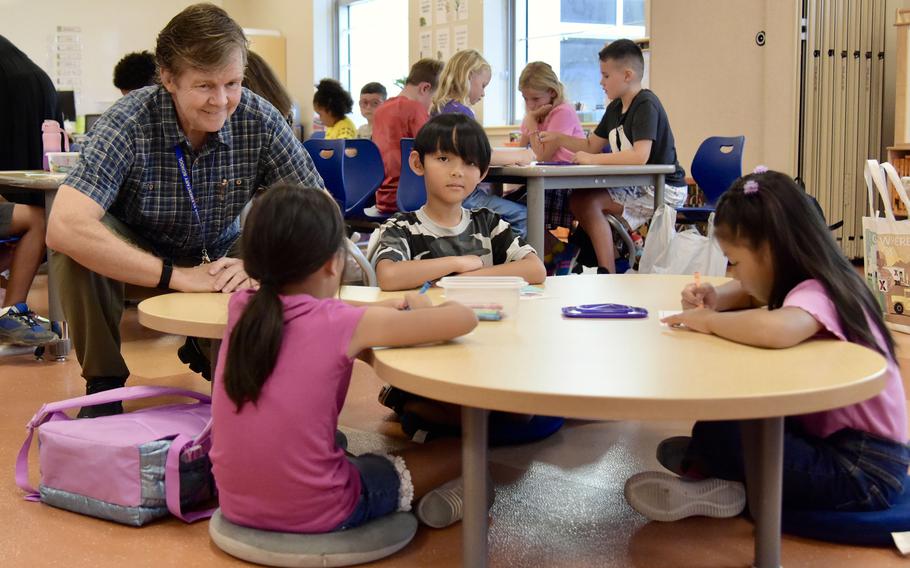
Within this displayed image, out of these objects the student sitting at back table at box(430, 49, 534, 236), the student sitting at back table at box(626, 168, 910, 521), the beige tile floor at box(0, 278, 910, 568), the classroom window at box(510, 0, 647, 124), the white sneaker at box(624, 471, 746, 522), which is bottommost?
the beige tile floor at box(0, 278, 910, 568)

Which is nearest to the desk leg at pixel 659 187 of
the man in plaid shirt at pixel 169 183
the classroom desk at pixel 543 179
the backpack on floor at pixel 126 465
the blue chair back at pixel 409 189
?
the classroom desk at pixel 543 179

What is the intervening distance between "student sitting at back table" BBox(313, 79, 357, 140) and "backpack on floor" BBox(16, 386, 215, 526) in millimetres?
4976

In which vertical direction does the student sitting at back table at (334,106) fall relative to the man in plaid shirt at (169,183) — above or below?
above

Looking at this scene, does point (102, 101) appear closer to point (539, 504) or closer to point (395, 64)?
point (395, 64)

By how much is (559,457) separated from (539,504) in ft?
1.08

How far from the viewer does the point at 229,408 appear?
153cm

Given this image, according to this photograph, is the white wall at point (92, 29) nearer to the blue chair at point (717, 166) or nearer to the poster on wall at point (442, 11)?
the poster on wall at point (442, 11)

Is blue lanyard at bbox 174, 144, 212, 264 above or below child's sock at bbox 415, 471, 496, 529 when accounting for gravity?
above

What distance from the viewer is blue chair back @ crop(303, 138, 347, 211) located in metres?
4.33

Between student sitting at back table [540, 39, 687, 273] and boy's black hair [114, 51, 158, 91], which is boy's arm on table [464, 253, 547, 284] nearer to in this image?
student sitting at back table [540, 39, 687, 273]

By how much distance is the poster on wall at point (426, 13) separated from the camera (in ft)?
25.9

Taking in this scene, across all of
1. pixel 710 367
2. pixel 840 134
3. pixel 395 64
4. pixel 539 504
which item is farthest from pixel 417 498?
pixel 395 64

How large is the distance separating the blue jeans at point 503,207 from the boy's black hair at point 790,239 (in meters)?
2.02

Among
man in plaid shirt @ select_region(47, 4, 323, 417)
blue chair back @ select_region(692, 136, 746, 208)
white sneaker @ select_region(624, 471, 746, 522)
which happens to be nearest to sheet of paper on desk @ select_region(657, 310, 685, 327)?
white sneaker @ select_region(624, 471, 746, 522)
